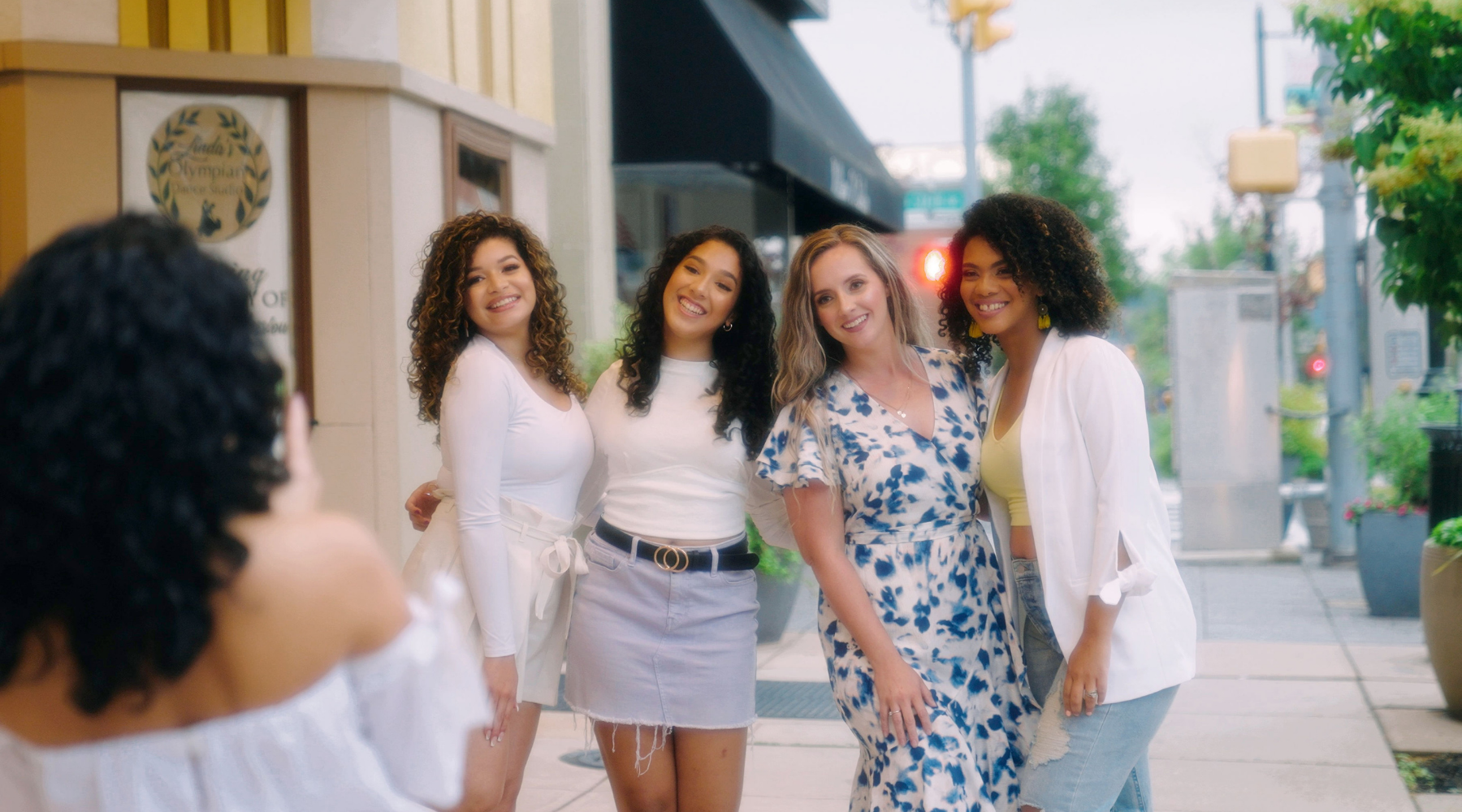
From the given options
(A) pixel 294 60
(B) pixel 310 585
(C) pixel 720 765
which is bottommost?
(C) pixel 720 765

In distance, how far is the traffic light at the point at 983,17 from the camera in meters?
11.2

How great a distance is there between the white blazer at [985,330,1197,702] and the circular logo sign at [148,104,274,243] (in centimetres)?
429

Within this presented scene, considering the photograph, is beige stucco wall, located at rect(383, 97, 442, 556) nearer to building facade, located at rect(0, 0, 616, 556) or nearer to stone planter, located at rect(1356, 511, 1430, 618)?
building facade, located at rect(0, 0, 616, 556)

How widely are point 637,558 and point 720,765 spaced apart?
580 mm

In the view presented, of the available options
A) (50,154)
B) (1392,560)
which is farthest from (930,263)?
(50,154)

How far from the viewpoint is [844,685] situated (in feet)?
10.6

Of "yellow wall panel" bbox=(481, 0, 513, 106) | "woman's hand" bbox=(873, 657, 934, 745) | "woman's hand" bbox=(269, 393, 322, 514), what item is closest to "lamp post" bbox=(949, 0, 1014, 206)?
"yellow wall panel" bbox=(481, 0, 513, 106)

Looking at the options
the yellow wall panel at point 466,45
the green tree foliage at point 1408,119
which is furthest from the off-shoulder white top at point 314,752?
the yellow wall panel at point 466,45

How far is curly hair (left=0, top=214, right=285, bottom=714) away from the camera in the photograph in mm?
1383

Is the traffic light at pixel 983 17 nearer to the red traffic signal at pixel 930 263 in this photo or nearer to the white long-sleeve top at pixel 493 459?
the red traffic signal at pixel 930 263

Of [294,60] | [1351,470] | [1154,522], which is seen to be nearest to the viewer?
[1154,522]

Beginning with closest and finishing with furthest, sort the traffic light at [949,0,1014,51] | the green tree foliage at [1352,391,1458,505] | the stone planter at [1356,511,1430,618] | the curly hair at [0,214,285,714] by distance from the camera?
the curly hair at [0,214,285,714]
the stone planter at [1356,511,1430,618]
the green tree foliage at [1352,391,1458,505]
the traffic light at [949,0,1014,51]

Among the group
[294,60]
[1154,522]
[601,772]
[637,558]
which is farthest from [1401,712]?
[294,60]

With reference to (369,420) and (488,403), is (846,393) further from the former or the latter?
(369,420)
